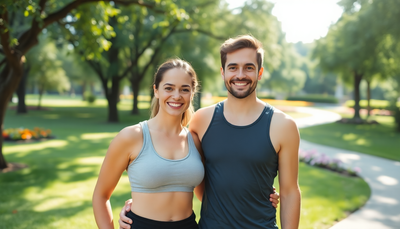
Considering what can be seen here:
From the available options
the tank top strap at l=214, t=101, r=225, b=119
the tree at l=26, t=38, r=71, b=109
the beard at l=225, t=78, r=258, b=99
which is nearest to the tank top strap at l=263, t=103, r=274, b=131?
the beard at l=225, t=78, r=258, b=99

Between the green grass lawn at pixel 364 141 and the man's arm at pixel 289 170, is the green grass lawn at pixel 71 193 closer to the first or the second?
the man's arm at pixel 289 170

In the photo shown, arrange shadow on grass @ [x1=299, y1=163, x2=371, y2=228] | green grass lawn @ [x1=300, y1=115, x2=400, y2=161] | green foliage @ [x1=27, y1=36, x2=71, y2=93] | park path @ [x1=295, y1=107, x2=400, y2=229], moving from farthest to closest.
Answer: green foliage @ [x1=27, y1=36, x2=71, y2=93] < green grass lawn @ [x1=300, y1=115, x2=400, y2=161] < shadow on grass @ [x1=299, y1=163, x2=371, y2=228] < park path @ [x1=295, y1=107, x2=400, y2=229]

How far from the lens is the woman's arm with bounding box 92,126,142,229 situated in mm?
2418

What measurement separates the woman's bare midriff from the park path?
12.1 feet

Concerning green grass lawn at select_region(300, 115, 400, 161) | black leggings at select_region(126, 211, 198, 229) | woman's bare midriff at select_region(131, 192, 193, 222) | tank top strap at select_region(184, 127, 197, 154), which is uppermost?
tank top strap at select_region(184, 127, 197, 154)

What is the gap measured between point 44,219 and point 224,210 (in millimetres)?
4160

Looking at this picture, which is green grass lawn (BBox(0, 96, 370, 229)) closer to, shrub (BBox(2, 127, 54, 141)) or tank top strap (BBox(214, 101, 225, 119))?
shrub (BBox(2, 127, 54, 141))

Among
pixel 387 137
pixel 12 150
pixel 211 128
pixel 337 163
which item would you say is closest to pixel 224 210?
pixel 211 128

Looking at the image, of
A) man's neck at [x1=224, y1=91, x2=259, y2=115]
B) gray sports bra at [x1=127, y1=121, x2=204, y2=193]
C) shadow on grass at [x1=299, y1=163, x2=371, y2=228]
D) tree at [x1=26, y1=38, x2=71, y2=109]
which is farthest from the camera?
tree at [x1=26, y1=38, x2=71, y2=109]

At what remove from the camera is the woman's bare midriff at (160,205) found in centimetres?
243

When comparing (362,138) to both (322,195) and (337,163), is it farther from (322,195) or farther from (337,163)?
(322,195)

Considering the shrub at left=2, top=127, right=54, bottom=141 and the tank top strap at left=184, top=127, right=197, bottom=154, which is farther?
the shrub at left=2, top=127, right=54, bottom=141

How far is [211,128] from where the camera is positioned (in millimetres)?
2617

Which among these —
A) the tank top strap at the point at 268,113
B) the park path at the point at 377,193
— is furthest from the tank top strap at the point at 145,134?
the park path at the point at 377,193
